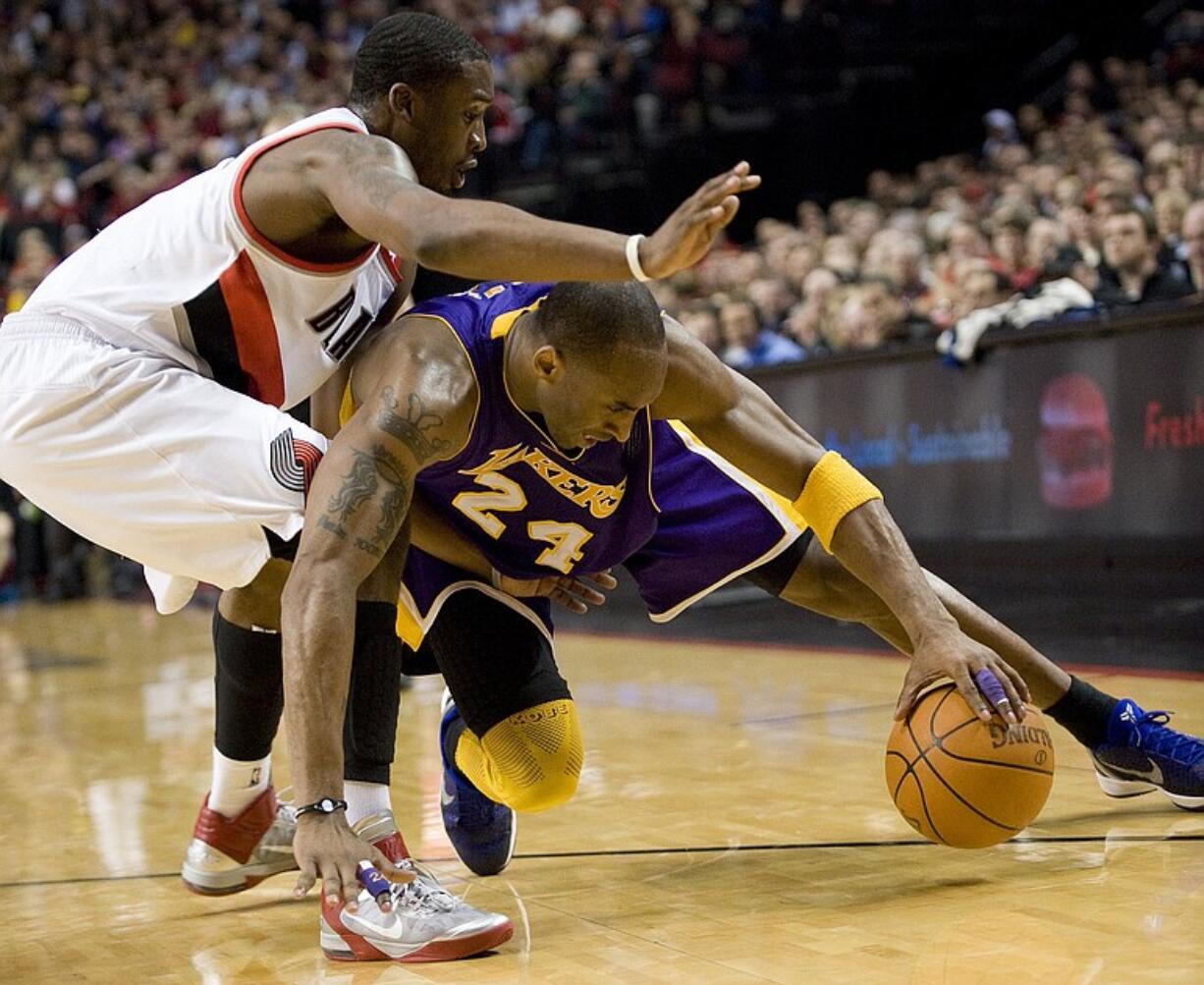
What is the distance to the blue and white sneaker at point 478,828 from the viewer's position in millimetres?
3365

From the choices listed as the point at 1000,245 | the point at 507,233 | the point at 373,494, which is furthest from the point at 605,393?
the point at 1000,245

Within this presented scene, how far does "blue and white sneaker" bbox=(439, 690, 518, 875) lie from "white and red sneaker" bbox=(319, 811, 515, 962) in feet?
2.00

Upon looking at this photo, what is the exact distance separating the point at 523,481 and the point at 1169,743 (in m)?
1.48

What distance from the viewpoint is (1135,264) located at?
764cm

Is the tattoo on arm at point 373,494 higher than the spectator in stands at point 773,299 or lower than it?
lower

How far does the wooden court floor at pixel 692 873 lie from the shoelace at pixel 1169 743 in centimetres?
13

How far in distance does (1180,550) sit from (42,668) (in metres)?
5.54

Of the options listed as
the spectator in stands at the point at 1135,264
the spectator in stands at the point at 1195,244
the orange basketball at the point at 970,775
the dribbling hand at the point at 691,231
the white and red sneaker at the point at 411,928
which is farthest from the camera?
the spectator in stands at the point at 1135,264

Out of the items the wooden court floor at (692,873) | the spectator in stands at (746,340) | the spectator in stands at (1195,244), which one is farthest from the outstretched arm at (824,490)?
the spectator in stands at (746,340)

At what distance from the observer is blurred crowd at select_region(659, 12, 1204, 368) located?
7.81 meters

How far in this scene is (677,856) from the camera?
3.33 m

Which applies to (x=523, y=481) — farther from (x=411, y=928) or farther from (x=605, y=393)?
(x=411, y=928)

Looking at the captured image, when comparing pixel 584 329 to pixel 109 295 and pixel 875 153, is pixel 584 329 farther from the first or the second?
pixel 875 153

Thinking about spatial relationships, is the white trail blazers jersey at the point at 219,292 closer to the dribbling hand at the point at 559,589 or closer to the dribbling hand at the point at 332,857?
the dribbling hand at the point at 559,589
